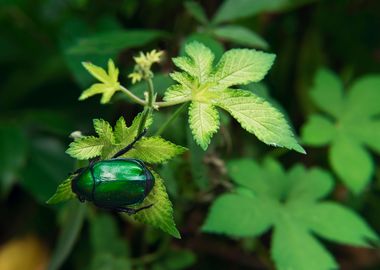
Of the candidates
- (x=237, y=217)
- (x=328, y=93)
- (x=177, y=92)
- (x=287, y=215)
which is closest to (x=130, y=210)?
(x=177, y=92)

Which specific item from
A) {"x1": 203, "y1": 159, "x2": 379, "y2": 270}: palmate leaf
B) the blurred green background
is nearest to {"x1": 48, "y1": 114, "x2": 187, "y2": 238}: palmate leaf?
{"x1": 203, "y1": 159, "x2": 379, "y2": 270}: palmate leaf

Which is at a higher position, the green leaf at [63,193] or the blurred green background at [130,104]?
the green leaf at [63,193]

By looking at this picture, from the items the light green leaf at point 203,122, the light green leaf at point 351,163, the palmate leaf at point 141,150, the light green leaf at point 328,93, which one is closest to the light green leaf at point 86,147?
the palmate leaf at point 141,150

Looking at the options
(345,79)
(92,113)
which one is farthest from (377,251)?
(92,113)

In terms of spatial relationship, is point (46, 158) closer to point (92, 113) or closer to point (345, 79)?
point (92, 113)

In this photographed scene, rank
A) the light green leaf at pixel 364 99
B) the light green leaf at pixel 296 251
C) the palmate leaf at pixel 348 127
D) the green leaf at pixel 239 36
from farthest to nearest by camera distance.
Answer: the light green leaf at pixel 364 99, the palmate leaf at pixel 348 127, the green leaf at pixel 239 36, the light green leaf at pixel 296 251

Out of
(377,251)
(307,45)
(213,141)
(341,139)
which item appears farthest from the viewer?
(377,251)

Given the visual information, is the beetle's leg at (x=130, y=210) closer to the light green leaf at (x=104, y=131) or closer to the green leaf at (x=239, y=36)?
the light green leaf at (x=104, y=131)
